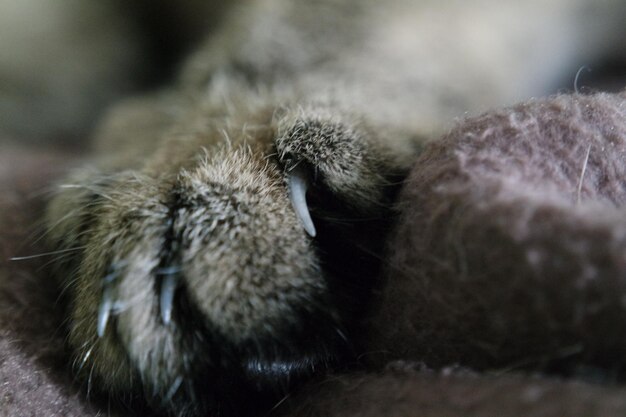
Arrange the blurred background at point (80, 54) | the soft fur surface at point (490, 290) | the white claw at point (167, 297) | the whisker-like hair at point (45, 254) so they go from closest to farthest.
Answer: the soft fur surface at point (490, 290), the white claw at point (167, 297), the whisker-like hair at point (45, 254), the blurred background at point (80, 54)

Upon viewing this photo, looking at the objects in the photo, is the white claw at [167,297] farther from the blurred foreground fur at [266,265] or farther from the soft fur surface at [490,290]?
the soft fur surface at [490,290]

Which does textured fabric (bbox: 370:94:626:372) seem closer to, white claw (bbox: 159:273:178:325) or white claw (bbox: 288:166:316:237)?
white claw (bbox: 288:166:316:237)

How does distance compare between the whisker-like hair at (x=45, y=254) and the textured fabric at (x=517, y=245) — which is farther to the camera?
the whisker-like hair at (x=45, y=254)

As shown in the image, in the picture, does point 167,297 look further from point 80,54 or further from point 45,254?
point 80,54

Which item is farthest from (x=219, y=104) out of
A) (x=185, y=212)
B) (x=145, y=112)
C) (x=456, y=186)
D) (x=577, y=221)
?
(x=577, y=221)

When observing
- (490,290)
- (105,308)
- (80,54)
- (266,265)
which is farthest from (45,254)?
(80,54)

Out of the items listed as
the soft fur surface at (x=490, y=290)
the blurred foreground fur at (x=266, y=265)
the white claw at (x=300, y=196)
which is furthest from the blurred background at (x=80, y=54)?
the white claw at (x=300, y=196)

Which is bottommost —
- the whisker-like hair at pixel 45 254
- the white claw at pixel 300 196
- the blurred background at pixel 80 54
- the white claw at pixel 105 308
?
the white claw at pixel 105 308
